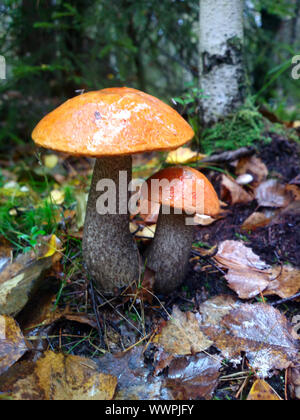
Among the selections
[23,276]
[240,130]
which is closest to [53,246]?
[23,276]

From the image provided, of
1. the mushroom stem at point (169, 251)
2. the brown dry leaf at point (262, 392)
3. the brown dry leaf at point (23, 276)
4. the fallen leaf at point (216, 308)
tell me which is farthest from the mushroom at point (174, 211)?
the brown dry leaf at point (262, 392)

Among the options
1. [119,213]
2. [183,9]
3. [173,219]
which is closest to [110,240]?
[119,213]

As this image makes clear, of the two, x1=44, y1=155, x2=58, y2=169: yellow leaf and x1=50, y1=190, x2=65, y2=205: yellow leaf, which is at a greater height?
x1=50, y1=190, x2=65, y2=205: yellow leaf

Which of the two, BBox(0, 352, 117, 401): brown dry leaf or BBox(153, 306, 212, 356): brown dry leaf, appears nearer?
BBox(0, 352, 117, 401): brown dry leaf

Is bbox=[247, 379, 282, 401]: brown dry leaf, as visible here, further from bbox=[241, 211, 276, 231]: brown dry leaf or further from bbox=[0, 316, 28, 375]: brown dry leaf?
bbox=[241, 211, 276, 231]: brown dry leaf

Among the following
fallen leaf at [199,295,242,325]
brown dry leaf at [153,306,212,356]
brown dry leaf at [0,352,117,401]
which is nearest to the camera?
brown dry leaf at [0,352,117,401]

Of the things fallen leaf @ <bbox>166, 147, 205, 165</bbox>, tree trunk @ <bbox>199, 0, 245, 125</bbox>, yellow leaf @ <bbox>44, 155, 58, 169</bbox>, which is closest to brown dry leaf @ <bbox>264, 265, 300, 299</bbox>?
fallen leaf @ <bbox>166, 147, 205, 165</bbox>

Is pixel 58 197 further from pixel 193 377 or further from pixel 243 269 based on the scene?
pixel 193 377
